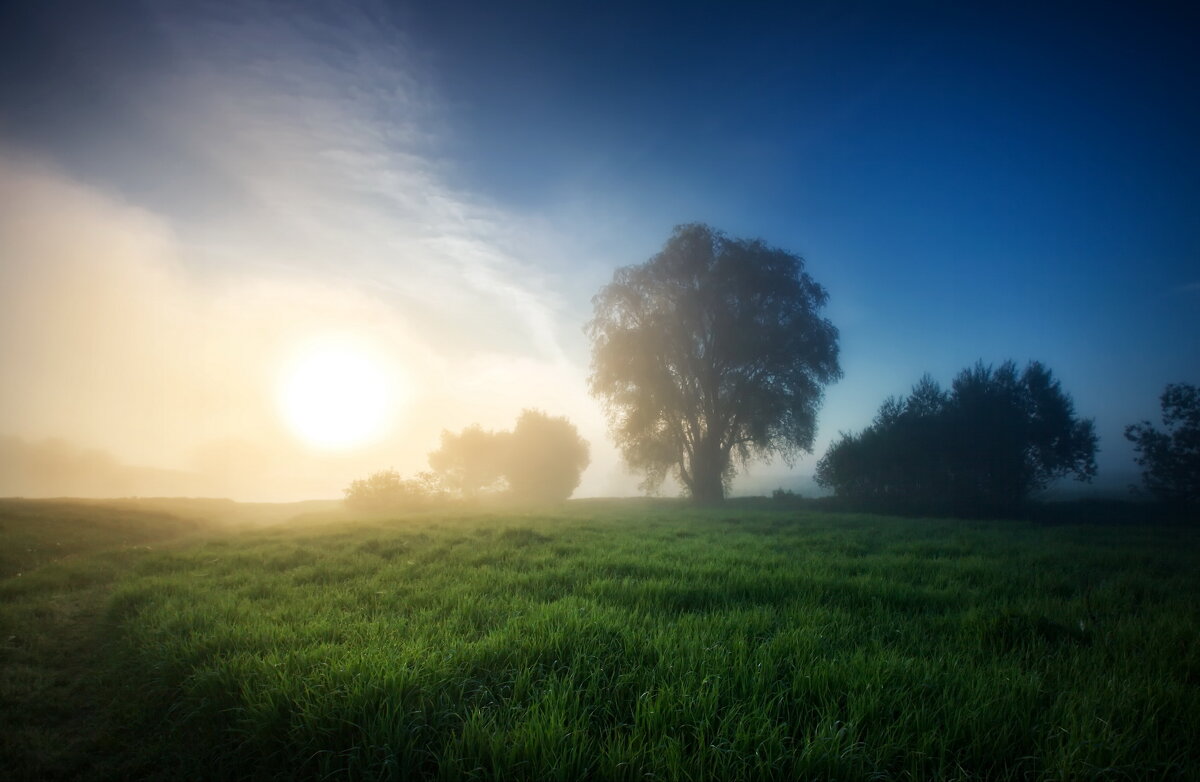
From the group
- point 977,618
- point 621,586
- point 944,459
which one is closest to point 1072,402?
point 944,459

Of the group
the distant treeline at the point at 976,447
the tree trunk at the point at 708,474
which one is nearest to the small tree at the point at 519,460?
the tree trunk at the point at 708,474

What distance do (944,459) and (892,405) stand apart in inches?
165

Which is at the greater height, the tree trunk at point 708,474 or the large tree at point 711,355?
the large tree at point 711,355

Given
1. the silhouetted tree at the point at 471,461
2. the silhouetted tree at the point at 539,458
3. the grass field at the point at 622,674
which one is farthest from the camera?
the silhouetted tree at the point at 471,461

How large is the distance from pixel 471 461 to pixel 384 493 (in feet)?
73.0

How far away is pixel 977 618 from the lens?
154 inches

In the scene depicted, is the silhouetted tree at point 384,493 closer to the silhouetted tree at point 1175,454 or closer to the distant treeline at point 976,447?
the distant treeline at point 976,447

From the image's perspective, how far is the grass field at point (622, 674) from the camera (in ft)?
7.06

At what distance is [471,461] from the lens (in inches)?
2005

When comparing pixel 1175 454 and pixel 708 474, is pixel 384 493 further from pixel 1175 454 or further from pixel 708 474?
pixel 1175 454

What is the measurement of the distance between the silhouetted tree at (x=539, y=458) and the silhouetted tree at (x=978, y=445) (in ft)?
105

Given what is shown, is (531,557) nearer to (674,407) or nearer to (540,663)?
(540,663)

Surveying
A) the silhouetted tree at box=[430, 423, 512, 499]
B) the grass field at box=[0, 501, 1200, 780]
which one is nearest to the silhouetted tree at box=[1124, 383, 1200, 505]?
the grass field at box=[0, 501, 1200, 780]

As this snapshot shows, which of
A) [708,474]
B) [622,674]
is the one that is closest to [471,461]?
[708,474]
